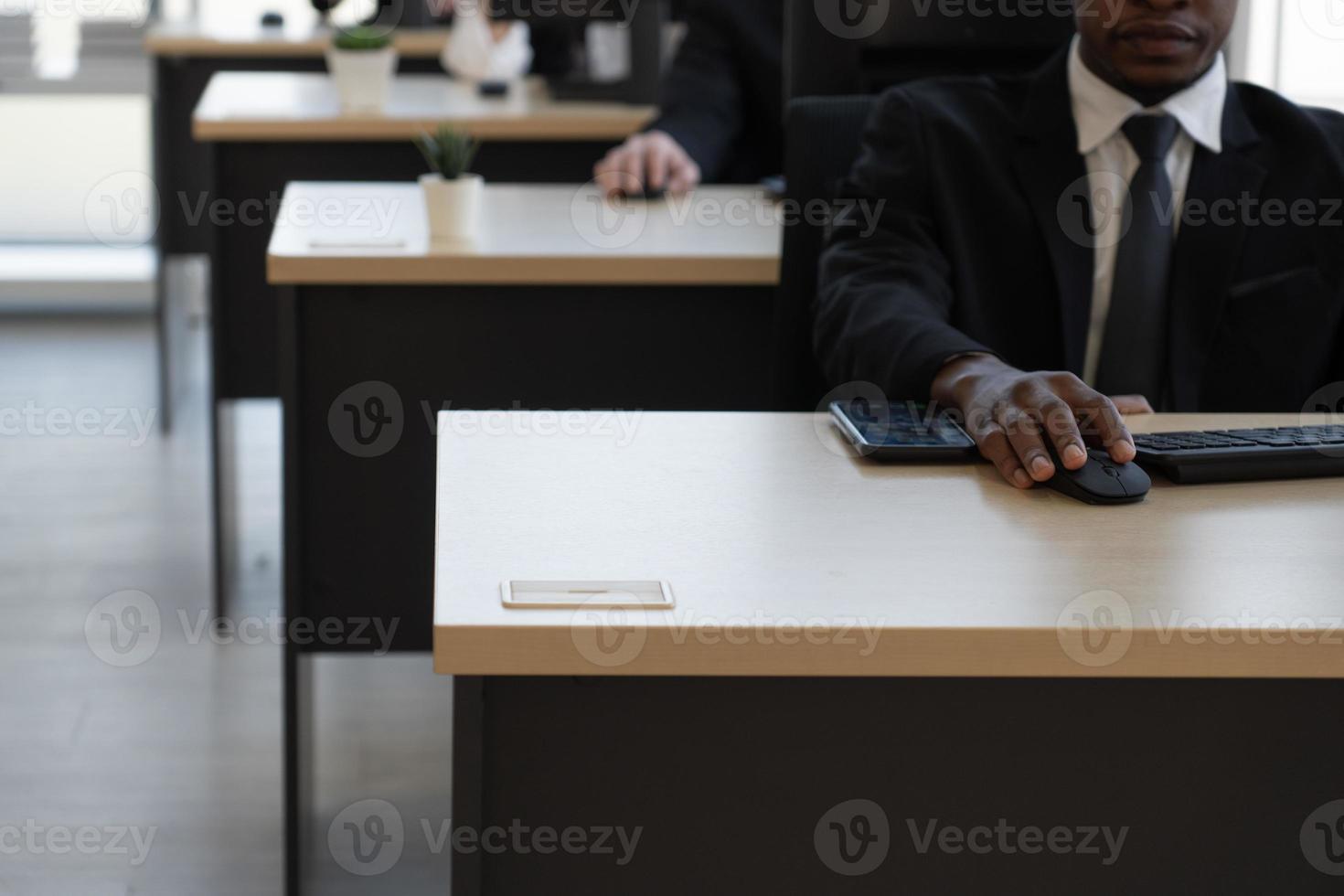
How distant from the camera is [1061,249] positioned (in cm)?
170

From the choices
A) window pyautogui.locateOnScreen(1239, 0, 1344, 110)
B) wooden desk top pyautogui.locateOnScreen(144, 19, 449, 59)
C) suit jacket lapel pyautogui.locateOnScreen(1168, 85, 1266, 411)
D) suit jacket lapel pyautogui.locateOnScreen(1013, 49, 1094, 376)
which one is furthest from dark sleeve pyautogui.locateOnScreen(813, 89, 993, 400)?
wooden desk top pyautogui.locateOnScreen(144, 19, 449, 59)

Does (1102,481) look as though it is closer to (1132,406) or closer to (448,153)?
(1132,406)

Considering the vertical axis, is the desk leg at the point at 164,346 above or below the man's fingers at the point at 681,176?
below

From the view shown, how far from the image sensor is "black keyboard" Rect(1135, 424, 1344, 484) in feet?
4.00

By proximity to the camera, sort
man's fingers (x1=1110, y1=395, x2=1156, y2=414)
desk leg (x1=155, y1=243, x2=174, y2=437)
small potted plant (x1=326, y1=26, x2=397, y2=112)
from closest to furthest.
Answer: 1. man's fingers (x1=1110, y1=395, x2=1156, y2=414)
2. small potted plant (x1=326, y1=26, x2=397, y2=112)
3. desk leg (x1=155, y1=243, x2=174, y2=437)

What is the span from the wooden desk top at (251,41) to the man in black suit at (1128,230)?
2625mm

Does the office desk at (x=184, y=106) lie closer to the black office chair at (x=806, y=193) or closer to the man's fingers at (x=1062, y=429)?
the black office chair at (x=806, y=193)

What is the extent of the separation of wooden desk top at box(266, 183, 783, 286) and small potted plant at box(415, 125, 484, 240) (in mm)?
27

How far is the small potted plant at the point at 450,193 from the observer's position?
80.6 inches

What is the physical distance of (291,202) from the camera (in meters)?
2.23

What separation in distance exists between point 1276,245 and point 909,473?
661 millimetres

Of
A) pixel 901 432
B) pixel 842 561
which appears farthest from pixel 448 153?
pixel 842 561

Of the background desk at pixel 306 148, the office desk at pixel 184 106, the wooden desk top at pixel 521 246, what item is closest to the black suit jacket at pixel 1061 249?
the wooden desk top at pixel 521 246

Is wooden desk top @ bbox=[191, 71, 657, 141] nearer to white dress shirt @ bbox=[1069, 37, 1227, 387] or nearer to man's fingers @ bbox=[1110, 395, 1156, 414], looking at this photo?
white dress shirt @ bbox=[1069, 37, 1227, 387]
